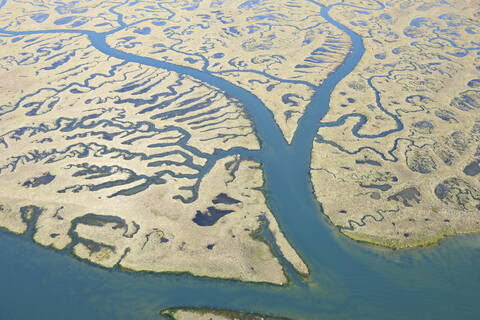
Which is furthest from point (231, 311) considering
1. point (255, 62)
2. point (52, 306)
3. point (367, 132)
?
point (255, 62)

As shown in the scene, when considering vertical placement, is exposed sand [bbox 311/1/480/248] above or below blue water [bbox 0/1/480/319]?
above

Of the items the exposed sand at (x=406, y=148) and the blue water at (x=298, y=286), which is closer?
the blue water at (x=298, y=286)

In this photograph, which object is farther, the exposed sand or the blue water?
the exposed sand

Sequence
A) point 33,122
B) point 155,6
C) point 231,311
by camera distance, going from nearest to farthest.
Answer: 1. point 231,311
2. point 33,122
3. point 155,6

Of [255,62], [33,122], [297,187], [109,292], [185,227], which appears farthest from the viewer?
[255,62]

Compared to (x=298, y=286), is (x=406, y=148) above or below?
above

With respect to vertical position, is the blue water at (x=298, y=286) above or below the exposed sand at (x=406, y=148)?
below

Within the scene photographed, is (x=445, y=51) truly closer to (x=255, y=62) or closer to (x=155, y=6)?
(x=255, y=62)

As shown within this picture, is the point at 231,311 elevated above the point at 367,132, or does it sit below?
below
